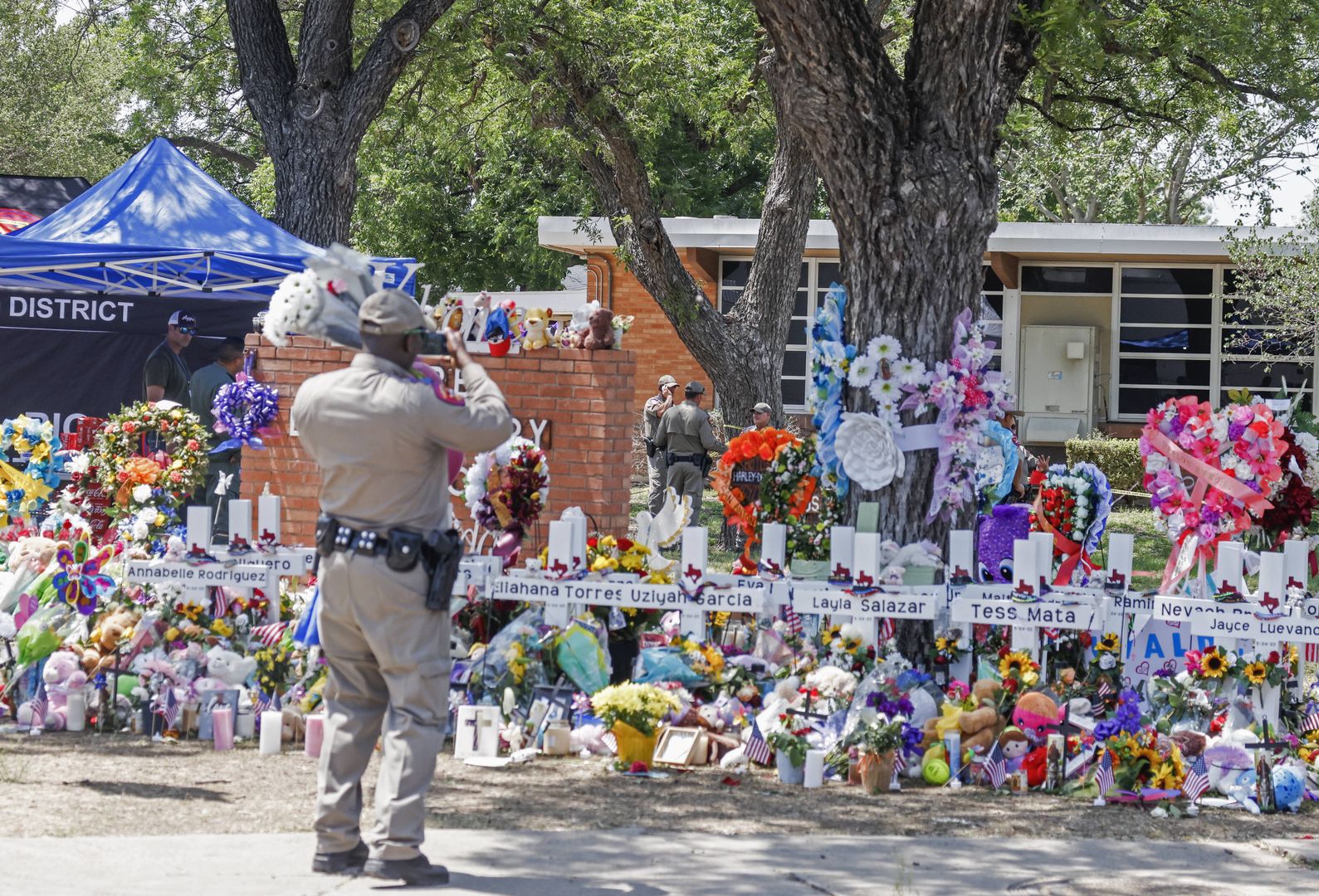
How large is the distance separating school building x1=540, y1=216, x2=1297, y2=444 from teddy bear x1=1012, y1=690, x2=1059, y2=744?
16947 millimetres

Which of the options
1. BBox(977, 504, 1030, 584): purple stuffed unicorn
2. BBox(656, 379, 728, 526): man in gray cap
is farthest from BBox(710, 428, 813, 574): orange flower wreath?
BBox(656, 379, 728, 526): man in gray cap

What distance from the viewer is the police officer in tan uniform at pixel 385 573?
4785 mm

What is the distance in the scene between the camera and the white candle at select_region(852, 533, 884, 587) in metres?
7.25

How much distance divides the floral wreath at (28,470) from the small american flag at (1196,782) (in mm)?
6214

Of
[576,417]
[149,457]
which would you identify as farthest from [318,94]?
[149,457]

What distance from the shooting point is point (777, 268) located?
15.5 metres

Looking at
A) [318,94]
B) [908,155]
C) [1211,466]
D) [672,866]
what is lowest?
[672,866]

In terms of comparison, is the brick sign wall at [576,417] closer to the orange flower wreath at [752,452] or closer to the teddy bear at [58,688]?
the orange flower wreath at [752,452]

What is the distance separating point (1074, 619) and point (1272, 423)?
1372 mm

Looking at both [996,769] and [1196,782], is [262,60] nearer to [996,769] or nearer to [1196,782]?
[996,769]

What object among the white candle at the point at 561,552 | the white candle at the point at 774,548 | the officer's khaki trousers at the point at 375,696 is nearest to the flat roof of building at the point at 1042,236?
the white candle at the point at 774,548

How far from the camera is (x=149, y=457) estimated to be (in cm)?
850

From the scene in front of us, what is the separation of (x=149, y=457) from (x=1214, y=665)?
551 cm

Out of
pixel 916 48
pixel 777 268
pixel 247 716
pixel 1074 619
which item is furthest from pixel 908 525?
pixel 777 268
